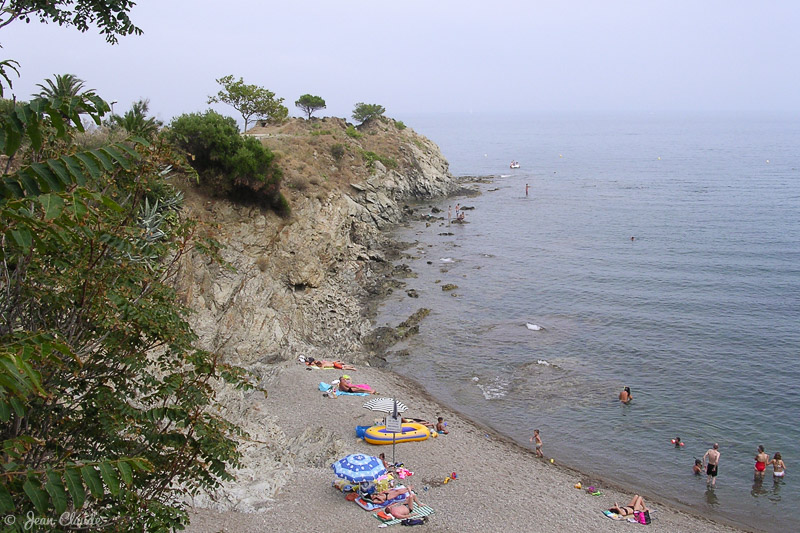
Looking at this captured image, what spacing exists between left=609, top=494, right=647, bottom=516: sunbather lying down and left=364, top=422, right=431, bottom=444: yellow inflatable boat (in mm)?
8014

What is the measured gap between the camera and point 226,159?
121ft

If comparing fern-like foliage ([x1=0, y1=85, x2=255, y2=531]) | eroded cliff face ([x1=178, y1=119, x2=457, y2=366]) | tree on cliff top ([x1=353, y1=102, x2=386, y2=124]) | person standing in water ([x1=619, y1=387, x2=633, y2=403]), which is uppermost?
tree on cliff top ([x1=353, y1=102, x2=386, y2=124])

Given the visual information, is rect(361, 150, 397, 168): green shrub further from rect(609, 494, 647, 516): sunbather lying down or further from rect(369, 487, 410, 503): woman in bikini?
rect(609, 494, 647, 516): sunbather lying down

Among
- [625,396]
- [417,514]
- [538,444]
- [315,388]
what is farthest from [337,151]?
[417,514]

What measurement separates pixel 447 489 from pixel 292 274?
66.0 feet

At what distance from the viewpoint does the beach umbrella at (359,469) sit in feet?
65.3

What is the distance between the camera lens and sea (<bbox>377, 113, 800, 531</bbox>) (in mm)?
25672

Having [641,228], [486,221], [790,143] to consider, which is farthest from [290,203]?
[790,143]

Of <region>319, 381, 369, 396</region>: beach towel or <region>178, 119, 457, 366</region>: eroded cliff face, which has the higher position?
<region>178, 119, 457, 366</region>: eroded cliff face

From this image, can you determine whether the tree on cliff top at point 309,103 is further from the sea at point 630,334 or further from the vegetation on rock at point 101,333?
the vegetation on rock at point 101,333

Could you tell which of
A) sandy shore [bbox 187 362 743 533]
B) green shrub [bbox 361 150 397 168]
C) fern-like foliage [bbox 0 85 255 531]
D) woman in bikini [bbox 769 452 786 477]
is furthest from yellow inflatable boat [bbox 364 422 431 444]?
green shrub [bbox 361 150 397 168]

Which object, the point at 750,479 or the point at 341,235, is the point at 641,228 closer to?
the point at 341,235

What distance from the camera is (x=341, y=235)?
46.7 meters

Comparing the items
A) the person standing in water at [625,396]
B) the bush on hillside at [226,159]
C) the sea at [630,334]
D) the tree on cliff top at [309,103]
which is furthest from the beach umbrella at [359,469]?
the tree on cliff top at [309,103]
